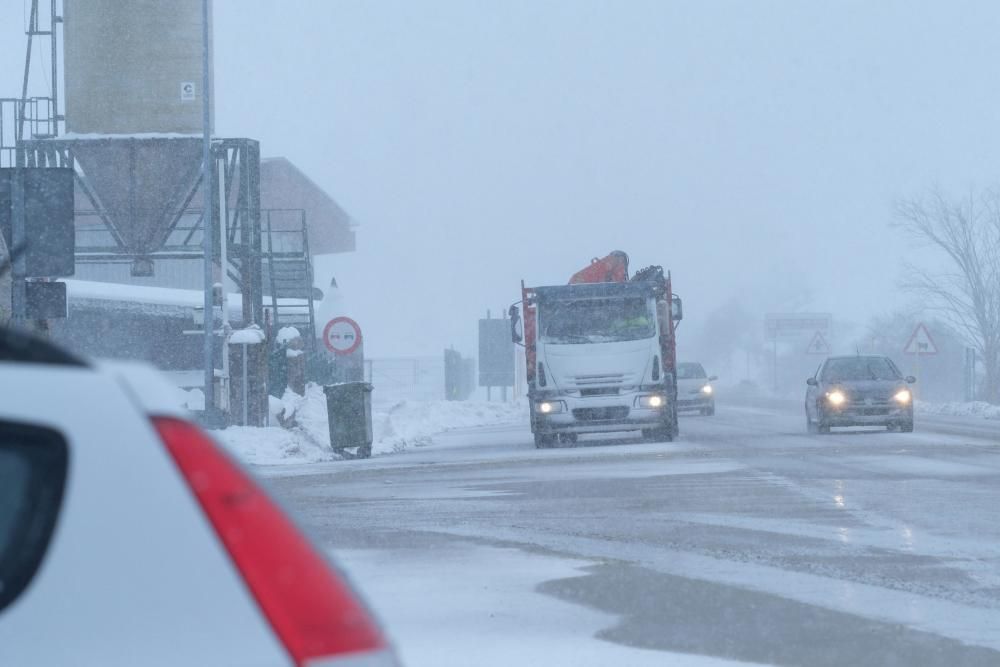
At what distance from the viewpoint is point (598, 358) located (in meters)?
25.5

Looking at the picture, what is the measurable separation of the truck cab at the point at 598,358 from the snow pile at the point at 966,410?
17445 mm

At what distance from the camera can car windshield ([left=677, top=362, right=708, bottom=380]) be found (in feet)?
145

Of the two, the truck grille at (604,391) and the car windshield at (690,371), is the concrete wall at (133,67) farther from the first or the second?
the car windshield at (690,371)

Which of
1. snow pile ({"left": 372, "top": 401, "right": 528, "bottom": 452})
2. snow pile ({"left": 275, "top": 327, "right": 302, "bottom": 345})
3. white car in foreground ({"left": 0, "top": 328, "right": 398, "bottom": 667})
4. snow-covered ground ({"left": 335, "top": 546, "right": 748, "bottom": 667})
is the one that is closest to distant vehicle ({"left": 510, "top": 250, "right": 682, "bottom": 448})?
snow pile ({"left": 372, "top": 401, "right": 528, "bottom": 452})

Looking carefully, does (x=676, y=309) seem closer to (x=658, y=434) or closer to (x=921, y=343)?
(x=658, y=434)

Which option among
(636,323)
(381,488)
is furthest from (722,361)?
(381,488)

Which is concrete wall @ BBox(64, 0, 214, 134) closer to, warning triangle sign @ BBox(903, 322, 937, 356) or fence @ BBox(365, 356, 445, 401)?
warning triangle sign @ BBox(903, 322, 937, 356)

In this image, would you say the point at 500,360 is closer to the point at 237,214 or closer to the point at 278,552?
the point at 237,214

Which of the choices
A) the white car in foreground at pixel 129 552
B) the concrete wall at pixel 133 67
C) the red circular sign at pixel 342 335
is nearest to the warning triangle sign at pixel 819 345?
the red circular sign at pixel 342 335

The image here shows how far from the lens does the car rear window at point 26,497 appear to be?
2.23m

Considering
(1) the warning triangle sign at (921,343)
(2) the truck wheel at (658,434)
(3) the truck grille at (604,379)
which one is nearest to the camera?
(3) the truck grille at (604,379)

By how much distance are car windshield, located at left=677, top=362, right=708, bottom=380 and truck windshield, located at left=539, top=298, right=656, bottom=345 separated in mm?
18685

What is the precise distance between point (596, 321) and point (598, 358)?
0.64 meters

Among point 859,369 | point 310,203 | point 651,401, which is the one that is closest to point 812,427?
A: point 859,369
